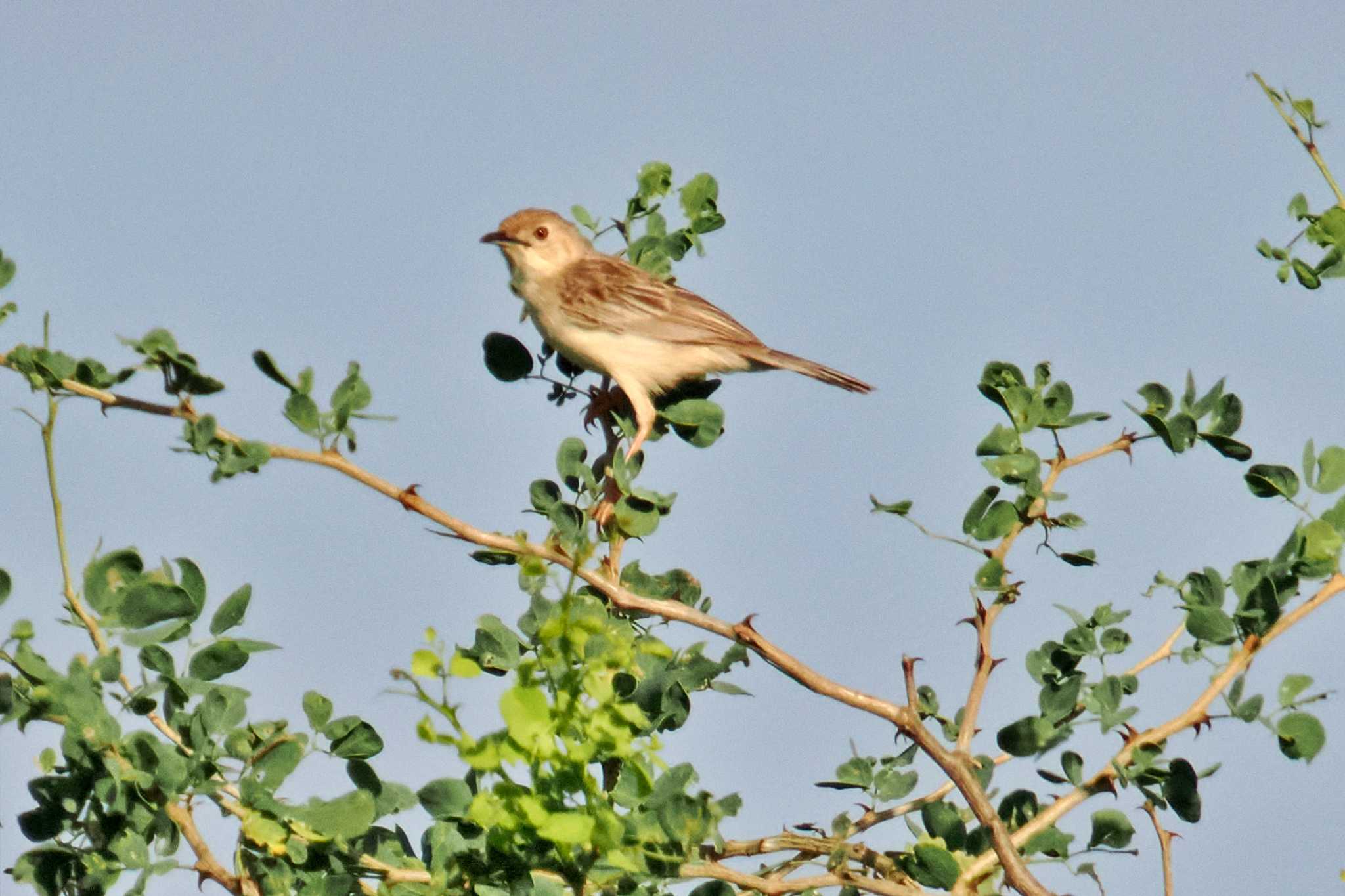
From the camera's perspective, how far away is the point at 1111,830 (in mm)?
3641

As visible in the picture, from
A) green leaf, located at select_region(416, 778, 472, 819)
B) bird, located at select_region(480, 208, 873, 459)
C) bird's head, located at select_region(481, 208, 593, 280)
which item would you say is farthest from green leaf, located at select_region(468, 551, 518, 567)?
bird's head, located at select_region(481, 208, 593, 280)

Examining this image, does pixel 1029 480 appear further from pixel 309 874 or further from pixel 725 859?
pixel 309 874

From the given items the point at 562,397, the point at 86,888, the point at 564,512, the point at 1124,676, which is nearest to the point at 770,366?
the point at 562,397

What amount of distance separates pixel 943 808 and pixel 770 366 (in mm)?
4521

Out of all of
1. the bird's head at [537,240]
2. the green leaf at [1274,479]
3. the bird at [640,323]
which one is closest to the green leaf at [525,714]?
the green leaf at [1274,479]

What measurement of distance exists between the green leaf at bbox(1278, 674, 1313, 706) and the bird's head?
575cm

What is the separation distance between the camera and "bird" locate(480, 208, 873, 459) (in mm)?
7078

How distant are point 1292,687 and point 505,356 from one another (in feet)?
8.09

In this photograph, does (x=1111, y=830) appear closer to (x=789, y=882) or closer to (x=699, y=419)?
(x=789, y=882)

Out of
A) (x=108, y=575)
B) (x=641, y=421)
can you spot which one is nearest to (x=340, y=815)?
(x=108, y=575)

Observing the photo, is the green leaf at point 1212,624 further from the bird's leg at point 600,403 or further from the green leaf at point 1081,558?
the bird's leg at point 600,403

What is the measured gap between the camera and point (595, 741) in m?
2.67

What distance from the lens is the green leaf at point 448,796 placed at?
3430 mm

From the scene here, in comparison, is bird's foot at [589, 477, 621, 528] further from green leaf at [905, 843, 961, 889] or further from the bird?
the bird
